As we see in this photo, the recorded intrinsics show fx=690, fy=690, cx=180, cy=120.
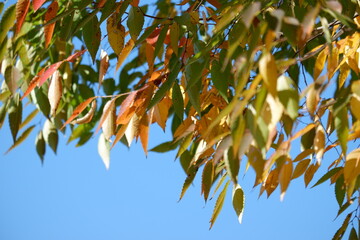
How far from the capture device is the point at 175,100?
0.95 meters

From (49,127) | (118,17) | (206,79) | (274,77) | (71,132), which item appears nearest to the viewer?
(274,77)

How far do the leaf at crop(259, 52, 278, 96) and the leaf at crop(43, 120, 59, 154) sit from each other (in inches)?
47.5

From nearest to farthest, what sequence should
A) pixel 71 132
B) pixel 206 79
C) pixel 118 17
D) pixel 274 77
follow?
1. pixel 274 77
2. pixel 118 17
3. pixel 206 79
4. pixel 71 132

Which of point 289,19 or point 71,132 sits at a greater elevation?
point 71,132

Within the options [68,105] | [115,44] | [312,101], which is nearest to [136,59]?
[68,105]

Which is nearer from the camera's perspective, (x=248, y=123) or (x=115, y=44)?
(x=248, y=123)

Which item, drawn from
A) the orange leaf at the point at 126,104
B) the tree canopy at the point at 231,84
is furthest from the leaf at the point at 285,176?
the orange leaf at the point at 126,104

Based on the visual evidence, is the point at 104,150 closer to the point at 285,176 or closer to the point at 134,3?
the point at 134,3

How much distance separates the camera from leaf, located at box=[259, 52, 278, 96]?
554mm

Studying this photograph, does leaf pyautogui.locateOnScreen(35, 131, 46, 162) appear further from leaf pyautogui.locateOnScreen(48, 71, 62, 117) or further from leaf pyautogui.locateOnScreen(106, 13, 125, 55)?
leaf pyautogui.locateOnScreen(106, 13, 125, 55)

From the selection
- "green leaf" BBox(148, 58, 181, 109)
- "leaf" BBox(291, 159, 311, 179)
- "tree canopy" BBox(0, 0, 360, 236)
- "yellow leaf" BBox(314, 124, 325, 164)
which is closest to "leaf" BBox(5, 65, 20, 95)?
"tree canopy" BBox(0, 0, 360, 236)

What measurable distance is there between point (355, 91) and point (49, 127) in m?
1.22

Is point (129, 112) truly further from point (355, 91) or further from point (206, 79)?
point (355, 91)

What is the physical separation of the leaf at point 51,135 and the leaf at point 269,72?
3.96 ft
